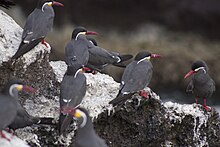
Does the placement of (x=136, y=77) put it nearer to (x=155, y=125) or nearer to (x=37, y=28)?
(x=155, y=125)

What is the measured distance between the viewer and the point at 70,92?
26.6 feet

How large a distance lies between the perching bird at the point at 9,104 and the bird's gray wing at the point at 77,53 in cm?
154

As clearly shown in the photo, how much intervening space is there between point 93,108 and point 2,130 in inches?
53.5


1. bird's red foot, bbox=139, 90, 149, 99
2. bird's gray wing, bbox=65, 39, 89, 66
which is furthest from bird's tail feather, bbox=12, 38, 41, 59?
bird's red foot, bbox=139, 90, 149, 99

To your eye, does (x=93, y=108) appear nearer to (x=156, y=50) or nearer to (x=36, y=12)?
(x=36, y=12)

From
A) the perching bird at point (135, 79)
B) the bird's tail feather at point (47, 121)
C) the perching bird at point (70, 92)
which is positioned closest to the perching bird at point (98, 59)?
the perching bird at point (135, 79)

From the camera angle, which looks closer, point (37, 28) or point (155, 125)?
point (155, 125)

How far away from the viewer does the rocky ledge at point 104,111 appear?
8.32 m

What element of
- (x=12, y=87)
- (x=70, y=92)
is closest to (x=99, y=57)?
(x=70, y=92)

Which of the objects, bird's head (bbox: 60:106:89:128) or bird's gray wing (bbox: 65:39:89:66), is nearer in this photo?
bird's head (bbox: 60:106:89:128)

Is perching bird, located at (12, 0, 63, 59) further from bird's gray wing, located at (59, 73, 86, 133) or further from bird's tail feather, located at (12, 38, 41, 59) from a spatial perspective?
bird's gray wing, located at (59, 73, 86, 133)

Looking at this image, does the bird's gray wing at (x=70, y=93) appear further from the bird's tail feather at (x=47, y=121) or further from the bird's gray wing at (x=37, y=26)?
the bird's gray wing at (x=37, y=26)

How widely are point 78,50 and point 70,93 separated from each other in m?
1.33

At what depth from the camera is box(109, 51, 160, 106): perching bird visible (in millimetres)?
8454
